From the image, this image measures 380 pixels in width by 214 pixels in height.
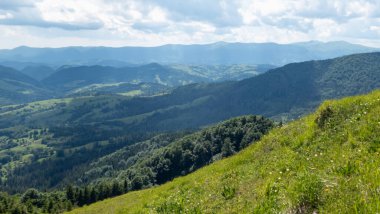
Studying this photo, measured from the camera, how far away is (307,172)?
37.2ft

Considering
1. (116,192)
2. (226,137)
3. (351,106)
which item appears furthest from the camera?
(226,137)

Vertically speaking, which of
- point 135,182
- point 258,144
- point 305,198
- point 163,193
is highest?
point 305,198

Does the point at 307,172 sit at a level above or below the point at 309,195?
above

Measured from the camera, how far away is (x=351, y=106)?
62.6ft

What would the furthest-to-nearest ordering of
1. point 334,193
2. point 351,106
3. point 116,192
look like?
point 116,192 → point 351,106 → point 334,193

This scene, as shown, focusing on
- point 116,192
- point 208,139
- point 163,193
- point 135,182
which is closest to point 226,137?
point 208,139

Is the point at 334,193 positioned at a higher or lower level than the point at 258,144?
higher

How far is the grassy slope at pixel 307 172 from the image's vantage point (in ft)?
33.7

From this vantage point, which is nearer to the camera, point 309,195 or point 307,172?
point 309,195

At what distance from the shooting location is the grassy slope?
1027 cm

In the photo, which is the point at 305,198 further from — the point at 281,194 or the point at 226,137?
the point at 226,137

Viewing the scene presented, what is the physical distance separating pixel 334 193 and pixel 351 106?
10.1 metres

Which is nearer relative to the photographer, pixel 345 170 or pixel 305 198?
pixel 305 198

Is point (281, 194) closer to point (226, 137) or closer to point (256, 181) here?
point (256, 181)
